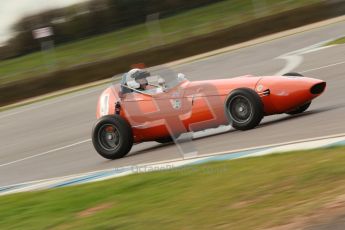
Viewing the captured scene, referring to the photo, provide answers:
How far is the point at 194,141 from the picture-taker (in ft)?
34.3

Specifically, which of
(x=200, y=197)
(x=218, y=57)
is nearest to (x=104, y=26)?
(x=218, y=57)

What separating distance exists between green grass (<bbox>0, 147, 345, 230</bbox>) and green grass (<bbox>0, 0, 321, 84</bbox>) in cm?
2126

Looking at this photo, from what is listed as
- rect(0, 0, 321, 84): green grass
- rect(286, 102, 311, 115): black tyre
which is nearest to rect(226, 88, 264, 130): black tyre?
rect(286, 102, 311, 115): black tyre

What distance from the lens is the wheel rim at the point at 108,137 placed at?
34.7ft

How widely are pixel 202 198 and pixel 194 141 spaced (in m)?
4.11

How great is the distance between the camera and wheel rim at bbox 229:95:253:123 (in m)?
9.70

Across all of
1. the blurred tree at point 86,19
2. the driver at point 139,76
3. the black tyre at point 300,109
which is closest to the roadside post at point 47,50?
the blurred tree at point 86,19

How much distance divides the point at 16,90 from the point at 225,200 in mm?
22401

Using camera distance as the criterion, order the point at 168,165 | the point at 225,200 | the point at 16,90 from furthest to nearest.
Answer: the point at 16,90 < the point at 168,165 < the point at 225,200

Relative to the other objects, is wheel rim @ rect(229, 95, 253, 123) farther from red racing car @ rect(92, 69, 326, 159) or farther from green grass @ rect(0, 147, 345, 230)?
green grass @ rect(0, 147, 345, 230)

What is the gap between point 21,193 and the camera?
892 centimetres

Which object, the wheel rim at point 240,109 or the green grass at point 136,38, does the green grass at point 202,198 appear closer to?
the wheel rim at point 240,109

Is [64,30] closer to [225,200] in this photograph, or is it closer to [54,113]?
[54,113]

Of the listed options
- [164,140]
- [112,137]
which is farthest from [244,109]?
[112,137]
